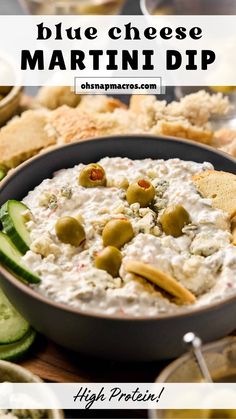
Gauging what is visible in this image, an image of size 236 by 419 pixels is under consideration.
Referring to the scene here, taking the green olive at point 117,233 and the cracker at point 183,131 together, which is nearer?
the green olive at point 117,233

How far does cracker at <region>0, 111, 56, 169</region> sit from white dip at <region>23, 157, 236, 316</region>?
472 mm

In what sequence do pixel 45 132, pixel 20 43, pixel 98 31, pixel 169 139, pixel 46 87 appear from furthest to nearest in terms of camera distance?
pixel 20 43 < pixel 98 31 < pixel 46 87 < pixel 45 132 < pixel 169 139

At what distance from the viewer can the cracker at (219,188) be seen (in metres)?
2.66

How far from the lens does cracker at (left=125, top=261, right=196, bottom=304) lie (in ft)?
7.59

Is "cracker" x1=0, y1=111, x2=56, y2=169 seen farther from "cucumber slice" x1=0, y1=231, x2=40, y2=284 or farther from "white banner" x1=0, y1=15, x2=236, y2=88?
"cucumber slice" x1=0, y1=231, x2=40, y2=284

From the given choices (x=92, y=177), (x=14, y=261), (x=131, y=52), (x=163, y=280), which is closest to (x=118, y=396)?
(x=163, y=280)

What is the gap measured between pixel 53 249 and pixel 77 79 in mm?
1461

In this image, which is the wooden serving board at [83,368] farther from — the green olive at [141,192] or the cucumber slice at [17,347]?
the green olive at [141,192]

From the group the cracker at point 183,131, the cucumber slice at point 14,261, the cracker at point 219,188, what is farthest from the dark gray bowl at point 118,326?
the cracker at point 183,131

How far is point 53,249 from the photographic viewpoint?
2482mm

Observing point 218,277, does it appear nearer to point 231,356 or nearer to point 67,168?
point 231,356

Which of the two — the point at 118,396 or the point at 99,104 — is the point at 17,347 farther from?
the point at 99,104

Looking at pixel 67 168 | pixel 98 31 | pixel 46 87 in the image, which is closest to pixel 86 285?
pixel 67 168

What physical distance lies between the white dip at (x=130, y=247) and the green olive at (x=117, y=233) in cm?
3
